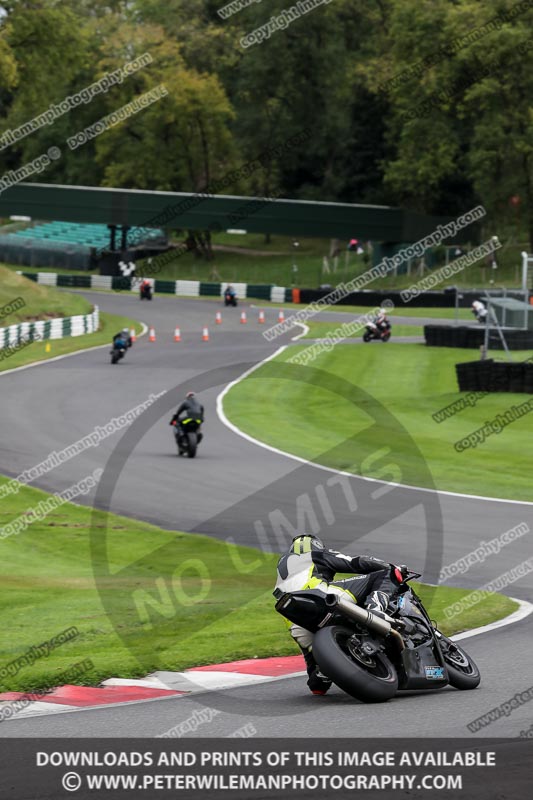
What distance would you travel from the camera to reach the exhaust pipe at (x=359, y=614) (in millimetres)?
8703

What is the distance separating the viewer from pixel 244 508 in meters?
20.2

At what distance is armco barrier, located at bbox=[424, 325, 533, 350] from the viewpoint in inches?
1610

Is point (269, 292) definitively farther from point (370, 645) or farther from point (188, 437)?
point (370, 645)

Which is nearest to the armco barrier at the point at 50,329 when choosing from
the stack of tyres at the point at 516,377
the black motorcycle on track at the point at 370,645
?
the stack of tyres at the point at 516,377

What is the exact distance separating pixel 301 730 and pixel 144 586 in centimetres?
697

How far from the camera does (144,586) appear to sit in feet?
48.5

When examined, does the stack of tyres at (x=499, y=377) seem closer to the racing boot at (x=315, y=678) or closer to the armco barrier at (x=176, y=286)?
the racing boot at (x=315, y=678)


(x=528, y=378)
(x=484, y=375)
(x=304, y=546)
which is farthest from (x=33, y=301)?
(x=304, y=546)

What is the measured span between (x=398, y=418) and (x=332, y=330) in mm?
22996

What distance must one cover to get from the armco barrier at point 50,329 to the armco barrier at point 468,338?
50.5 feet

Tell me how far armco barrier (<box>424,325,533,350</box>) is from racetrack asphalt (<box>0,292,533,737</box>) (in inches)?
242

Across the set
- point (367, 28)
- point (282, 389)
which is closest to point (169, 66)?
point (367, 28)

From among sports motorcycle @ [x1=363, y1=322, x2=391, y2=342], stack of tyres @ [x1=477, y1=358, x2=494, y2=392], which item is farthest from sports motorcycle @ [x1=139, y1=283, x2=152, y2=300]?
stack of tyres @ [x1=477, y1=358, x2=494, y2=392]

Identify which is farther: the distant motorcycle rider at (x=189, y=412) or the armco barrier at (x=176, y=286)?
the armco barrier at (x=176, y=286)
